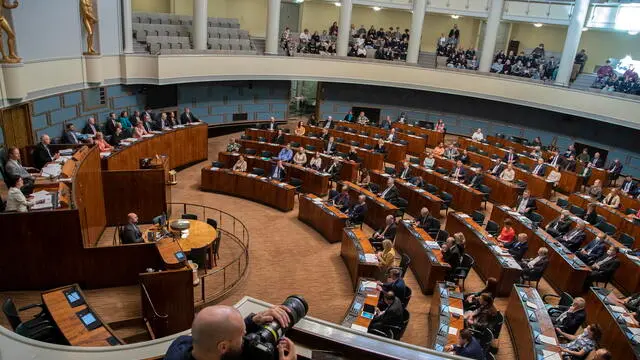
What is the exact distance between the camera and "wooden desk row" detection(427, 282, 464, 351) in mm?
6512

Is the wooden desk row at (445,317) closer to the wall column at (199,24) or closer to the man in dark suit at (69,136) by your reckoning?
the man in dark suit at (69,136)

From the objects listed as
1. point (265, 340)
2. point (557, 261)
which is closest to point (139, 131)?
point (557, 261)

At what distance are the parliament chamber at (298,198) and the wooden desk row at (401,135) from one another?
0.30 ft

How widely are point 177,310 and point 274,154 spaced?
29.8ft

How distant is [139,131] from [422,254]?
30.1 feet

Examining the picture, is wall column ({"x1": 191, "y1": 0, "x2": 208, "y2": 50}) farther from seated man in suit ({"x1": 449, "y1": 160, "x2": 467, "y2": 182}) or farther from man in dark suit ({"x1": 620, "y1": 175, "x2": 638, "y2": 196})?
→ man in dark suit ({"x1": 620, "y1": 175, "x2": 638, "y2": 196})

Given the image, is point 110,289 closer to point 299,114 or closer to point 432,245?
point 432,245

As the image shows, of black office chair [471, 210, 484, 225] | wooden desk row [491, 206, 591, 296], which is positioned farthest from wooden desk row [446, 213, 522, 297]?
wooden desk row [491, 206, 591, 296]

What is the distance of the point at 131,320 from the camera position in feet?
24.6

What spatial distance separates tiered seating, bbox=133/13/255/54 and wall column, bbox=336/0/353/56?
4088mm

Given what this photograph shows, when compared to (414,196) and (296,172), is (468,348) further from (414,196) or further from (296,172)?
(296,172)

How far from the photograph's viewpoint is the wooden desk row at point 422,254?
8.88 metres

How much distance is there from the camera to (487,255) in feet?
31.9

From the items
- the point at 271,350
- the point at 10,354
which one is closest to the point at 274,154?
the point at 10,354
